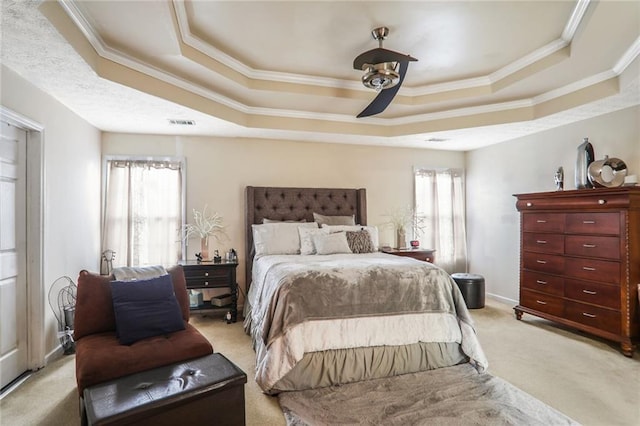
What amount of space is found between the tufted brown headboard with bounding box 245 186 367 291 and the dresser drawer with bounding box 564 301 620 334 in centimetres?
249

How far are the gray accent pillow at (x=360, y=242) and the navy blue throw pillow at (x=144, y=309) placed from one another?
2079 millimetres

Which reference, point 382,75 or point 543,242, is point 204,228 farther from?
point 543,242

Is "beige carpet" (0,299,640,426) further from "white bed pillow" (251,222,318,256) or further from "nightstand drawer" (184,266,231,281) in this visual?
"white bed pillow" (251,222,318,256)

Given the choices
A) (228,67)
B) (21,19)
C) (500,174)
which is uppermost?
(228,67)

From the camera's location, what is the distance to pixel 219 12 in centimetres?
246

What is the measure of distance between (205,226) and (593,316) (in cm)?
426

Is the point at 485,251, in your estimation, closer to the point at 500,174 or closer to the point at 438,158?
the point at 500,174

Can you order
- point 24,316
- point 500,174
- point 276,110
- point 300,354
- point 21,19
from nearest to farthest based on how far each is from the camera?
point 21,19
point 300,354
point 24,316
point 276,110
point 500,174


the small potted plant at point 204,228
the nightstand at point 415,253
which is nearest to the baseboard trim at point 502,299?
the nightstand at point 415,253

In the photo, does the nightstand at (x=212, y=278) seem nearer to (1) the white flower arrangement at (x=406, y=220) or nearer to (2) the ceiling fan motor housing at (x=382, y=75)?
(1) the white flower arrangement at (x=406, y=220)

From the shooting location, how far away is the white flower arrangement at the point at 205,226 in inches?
170

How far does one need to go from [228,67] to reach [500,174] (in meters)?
3.98

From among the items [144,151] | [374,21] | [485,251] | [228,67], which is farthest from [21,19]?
[485,251]

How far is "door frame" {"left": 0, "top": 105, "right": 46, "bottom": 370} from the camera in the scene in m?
2.78
